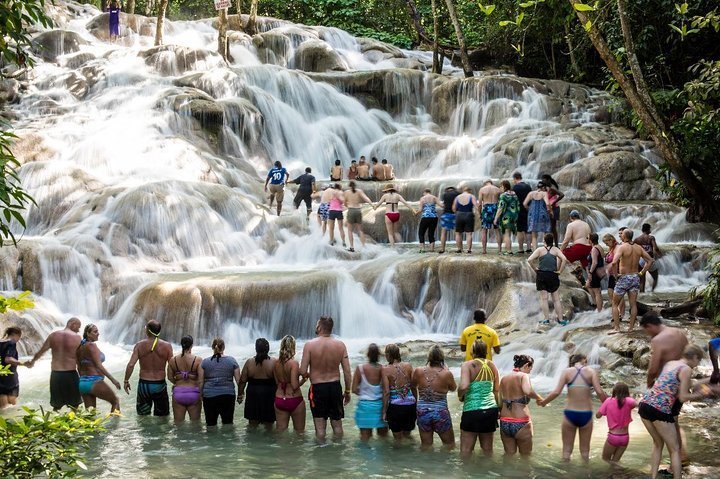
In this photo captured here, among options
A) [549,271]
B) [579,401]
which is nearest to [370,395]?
[579,401]

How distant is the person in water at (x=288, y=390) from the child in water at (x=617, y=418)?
3171 mm

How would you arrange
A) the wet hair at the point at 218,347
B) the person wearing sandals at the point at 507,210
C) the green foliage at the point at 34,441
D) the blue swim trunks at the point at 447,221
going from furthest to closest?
the blue swim trunks at the point at 447,221, the person wearing sandals at the point at 507,210, the wet hair at the point at 218,347, the green foliage at the point at 34,441

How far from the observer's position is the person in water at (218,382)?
9312 mm

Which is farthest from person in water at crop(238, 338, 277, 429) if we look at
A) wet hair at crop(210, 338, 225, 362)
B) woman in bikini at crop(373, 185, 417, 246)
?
woman in bikini at crop(373, 185, 417, 246)

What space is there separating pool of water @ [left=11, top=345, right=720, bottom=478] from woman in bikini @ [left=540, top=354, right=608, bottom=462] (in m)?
0.22

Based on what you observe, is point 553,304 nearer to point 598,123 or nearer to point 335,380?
point 335,380

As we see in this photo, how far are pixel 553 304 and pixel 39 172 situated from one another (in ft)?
42.8

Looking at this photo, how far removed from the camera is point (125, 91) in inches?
1055

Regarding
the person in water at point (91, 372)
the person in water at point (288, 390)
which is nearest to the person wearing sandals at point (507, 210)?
the person in water at point (288, 390)

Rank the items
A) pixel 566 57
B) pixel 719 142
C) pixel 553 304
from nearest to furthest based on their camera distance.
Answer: pixel 553 304 → pixel 719 142 → pixel 566 57

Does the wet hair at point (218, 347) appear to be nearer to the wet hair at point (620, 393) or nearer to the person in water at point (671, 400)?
the wet hair at point (620, 393)

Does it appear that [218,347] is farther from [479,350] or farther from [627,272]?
[627,272]

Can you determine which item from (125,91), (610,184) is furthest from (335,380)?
(125,91)

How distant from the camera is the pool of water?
7.88 meters
